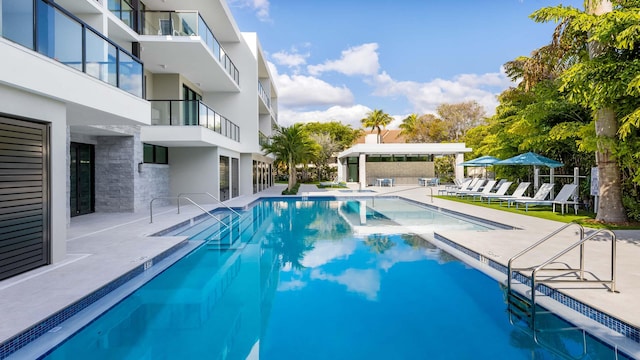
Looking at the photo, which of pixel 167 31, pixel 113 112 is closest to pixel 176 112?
pixel 167 31

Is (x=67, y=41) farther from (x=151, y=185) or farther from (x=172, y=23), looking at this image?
(x=151, y=185)

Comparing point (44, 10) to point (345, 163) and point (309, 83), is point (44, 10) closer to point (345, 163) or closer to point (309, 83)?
point (345, 163)

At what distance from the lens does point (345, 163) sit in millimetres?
40719

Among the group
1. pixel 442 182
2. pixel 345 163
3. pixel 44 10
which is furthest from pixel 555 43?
pixel 345 163

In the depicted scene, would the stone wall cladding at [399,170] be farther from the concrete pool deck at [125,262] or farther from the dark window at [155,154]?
the concrete pool deck at [125,262]

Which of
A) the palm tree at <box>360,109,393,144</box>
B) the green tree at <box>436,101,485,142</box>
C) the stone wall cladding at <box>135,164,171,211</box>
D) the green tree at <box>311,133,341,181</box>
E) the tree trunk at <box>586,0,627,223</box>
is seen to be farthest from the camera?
the palm tree at <box>360,109,393,144</box>

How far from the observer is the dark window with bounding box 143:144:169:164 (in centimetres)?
1489

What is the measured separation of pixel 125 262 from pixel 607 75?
34.2 feet

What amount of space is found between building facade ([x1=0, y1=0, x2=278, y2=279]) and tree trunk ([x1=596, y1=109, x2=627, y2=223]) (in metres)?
11.5

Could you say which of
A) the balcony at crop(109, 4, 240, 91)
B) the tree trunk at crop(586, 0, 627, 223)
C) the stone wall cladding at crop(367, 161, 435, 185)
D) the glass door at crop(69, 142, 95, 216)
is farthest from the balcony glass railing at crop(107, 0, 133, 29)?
the stone wall cladding at crop(367, 161, 435, 185)

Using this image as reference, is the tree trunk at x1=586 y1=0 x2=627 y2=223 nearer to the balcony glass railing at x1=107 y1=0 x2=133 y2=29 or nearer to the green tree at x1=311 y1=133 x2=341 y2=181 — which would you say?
the balcony glass railing at x1=107 y1=0 x2=133 y2=29

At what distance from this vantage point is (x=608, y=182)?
10.1m

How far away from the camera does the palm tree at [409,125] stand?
50.9m

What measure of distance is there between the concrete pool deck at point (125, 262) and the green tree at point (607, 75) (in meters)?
1.84
